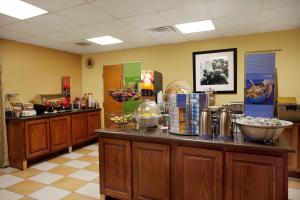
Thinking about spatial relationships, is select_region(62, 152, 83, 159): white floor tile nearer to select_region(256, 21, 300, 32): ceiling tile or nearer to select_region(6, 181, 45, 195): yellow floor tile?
select_region(6, 181, 45, 195): yellow floor tile

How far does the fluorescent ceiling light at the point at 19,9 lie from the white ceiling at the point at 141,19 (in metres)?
0.13

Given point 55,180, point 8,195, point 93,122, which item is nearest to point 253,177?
point 55,180

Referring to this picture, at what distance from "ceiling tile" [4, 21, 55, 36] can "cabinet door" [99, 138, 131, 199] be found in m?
2.47

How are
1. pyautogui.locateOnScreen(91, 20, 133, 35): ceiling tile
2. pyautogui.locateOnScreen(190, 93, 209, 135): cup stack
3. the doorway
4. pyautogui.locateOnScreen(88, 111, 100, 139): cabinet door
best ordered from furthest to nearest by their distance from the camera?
the doorway, pyautogui.locateOnScreen(88, 111, 100, 139): cabinet door, pyautogui.locateOnScreen(91, 20, 133, 35): ceiling tile, pyautogui.locateOnScreen(190, 93, 209, 135): cup stack

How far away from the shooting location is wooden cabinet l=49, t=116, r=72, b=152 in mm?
4398

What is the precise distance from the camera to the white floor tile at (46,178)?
3300 millimetres

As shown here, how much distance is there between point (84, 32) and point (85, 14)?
3.22ft

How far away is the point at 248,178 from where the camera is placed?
1.85m

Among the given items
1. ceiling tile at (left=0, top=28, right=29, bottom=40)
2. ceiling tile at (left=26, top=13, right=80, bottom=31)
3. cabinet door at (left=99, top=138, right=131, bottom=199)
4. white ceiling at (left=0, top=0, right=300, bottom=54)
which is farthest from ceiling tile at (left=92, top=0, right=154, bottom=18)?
ceiling tile at (left=0, top=28, right=29, bottom=40)

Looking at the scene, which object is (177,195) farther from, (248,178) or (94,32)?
(94,32)

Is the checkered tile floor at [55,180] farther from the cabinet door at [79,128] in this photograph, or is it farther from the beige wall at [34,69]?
the beige wall at [34,69]

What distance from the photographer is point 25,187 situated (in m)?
3.10

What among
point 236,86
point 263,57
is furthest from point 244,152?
point 236,86

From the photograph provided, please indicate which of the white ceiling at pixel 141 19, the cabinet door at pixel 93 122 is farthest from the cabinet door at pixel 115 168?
the cabinet door at pixel 93 122
